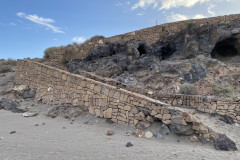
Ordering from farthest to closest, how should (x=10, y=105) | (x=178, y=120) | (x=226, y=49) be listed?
(x=226, y=49)
(x=10, y=105)
(x=178, y=120)

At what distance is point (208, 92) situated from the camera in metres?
7.61

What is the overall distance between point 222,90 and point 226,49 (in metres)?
6.98

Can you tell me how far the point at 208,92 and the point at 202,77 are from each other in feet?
5.36

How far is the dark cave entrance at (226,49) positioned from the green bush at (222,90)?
5385 mm

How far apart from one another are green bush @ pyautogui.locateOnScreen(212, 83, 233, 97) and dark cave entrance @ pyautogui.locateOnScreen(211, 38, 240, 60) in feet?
17.7

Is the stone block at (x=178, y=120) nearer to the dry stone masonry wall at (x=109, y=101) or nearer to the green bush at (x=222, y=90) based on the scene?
the dry stone masonry wall at (x=109, y=101)

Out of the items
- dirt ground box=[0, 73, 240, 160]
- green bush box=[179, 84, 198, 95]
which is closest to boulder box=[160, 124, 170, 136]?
dirt ground box=[0, 73, 240, 160]

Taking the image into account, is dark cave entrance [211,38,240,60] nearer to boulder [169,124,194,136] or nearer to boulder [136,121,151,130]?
boulder [169,124,194,136]

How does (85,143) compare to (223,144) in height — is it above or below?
above

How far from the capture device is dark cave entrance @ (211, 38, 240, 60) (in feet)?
38.0

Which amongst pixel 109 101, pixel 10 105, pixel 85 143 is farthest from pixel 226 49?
pixel 10 105

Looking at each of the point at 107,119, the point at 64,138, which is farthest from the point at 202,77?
the point at 64,138

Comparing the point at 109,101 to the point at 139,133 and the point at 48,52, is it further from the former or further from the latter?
the point at 48,52

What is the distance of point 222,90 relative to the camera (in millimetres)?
7406
